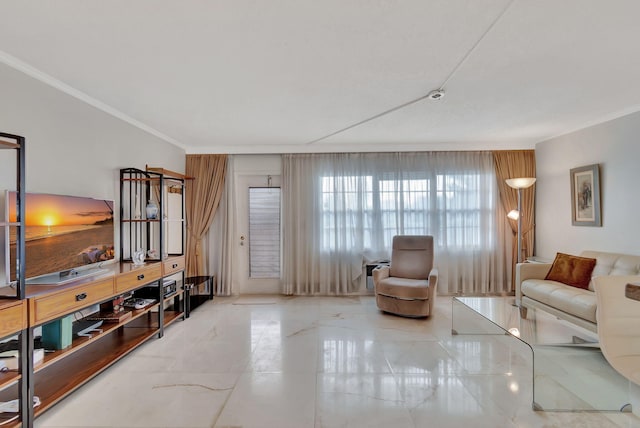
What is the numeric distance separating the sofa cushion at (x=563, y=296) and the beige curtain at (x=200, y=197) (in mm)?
4462

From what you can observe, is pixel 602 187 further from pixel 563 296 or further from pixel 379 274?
pixel 379 274

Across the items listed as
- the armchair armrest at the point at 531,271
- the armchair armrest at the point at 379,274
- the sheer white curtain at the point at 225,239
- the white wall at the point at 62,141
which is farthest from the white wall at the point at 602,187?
the white wall at the point at 62,141

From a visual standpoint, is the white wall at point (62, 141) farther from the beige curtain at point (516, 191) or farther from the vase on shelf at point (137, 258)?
the beige curtain at point (516, 191)

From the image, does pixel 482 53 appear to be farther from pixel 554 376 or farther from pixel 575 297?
pixel 575 297

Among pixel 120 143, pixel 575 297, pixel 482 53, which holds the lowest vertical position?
pixel 575 297

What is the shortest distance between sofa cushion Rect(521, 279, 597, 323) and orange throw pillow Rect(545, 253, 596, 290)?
0.08 m

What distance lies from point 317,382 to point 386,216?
308 cm

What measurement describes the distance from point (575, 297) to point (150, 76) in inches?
170

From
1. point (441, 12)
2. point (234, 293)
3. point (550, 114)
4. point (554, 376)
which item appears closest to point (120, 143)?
point (234, 293)

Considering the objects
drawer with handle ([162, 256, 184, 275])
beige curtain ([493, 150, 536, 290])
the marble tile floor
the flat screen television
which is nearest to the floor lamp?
beige curtain ([493, 150, 536, 290])

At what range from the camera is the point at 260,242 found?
16.9 ft

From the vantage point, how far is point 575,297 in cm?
309

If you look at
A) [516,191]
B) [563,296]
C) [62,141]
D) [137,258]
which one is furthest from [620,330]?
[62,141]

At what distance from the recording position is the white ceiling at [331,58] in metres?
1.74
